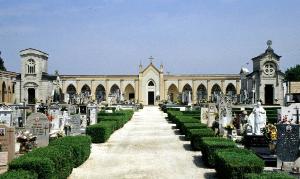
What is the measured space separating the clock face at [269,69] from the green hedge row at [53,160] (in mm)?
46249

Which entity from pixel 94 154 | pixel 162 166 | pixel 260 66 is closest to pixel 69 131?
pixel 94 154

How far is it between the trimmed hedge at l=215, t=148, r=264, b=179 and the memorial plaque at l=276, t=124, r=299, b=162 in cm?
163

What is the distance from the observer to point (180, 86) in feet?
252

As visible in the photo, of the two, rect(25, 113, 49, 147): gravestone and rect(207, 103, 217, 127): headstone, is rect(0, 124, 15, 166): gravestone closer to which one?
rect(25, 113, 49, 147): gravestone

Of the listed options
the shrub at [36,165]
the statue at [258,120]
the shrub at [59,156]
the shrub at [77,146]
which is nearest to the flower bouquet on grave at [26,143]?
the shrub at [77,146]

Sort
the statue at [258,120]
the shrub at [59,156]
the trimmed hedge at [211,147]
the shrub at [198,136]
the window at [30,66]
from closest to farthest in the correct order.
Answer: the shrub at [59,156] → the trimmed hedge at [211,147] → the shrub at [198,136] → the statue at [258,120] → the window at [30,66]

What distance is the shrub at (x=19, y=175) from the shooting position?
24.6ft

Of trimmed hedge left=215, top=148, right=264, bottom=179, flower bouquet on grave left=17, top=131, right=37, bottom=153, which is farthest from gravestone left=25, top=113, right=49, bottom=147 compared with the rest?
trimmed hedge left=215, top=148, right=264, bottom=179

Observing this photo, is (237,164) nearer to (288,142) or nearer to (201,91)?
(288,142)

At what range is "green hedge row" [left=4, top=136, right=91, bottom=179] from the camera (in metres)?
8.73

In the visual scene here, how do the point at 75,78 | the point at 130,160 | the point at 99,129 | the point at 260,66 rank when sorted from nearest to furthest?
the point at 130,160
the point at 99,129
the point at 260,66
the point at 75,78

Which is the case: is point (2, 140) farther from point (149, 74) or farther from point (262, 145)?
point (149, 74)

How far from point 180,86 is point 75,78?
55.8ft

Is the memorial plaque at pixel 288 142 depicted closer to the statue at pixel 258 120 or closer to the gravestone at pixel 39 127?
the statue at pixel 258 120
